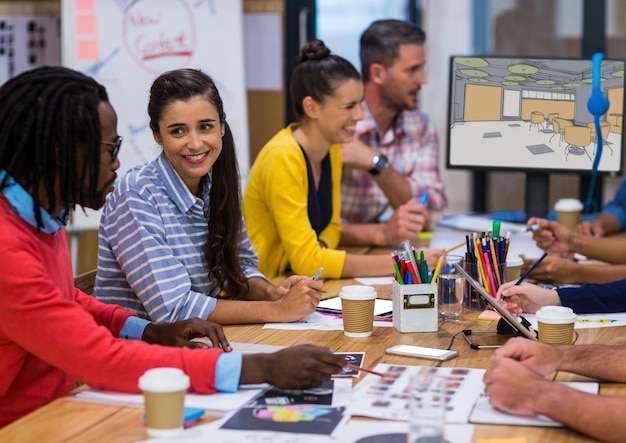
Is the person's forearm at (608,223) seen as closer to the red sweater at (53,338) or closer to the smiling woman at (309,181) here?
the smiling woman at (309,181)

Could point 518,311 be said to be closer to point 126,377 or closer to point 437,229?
point 126,377

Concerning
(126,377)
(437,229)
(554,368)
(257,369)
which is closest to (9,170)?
(126,377)

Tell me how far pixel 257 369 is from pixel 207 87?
0.84 meters

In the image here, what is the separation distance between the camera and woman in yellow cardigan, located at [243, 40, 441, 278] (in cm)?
253

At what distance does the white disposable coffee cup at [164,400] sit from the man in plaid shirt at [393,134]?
201 centimetres

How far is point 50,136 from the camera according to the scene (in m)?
1.48

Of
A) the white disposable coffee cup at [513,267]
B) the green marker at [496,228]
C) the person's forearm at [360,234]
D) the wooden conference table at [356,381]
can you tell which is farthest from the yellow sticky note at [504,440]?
the person's forearm at [360,234]

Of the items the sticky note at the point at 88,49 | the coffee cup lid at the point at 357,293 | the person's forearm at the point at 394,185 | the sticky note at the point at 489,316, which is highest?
the sticky note at the point at 88,49

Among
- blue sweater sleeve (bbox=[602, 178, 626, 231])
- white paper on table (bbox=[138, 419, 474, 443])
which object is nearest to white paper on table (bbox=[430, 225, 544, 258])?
blue sweater sleeve (bbox=[602, 178, 626, 231])

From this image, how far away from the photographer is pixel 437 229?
10.9 feet

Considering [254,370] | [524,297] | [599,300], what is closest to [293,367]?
[254,370]

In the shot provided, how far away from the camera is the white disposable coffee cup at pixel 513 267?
7.55 feet

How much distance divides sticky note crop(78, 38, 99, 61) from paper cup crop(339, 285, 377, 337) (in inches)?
98.8

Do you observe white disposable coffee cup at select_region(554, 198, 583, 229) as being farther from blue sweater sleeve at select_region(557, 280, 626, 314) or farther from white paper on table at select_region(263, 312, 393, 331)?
white paper on table at select_region(263, 312, 393, 331)
